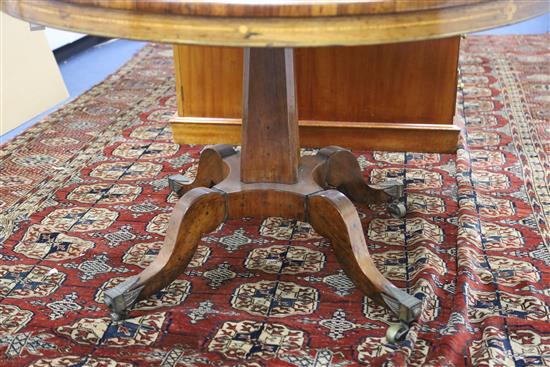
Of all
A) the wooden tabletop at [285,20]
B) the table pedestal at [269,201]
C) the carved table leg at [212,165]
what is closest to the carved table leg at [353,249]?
the table pedestal at [269,201]

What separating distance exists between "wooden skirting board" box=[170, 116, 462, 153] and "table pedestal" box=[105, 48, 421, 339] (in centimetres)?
88

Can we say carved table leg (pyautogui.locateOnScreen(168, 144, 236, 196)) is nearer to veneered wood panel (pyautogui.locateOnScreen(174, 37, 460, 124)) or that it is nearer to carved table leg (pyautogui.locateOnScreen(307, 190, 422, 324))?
carved table leg (pyautogui.locateOnScreen(307, 190, 422, 324))

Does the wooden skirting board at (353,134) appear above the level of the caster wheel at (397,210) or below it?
above

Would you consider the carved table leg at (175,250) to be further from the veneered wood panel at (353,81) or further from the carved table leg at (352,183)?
the veneered wood panel at (353,81)

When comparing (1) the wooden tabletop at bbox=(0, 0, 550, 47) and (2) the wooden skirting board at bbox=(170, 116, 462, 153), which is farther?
(2) the wooden skirting board at bbox=(170, 116, 462, 153)

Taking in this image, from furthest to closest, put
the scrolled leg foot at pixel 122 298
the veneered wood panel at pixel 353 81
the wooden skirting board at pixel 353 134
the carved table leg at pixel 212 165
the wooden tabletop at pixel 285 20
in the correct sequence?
1. the wooden skirting board at pixel 353 134
2. the veneered wood panel at pixel 353 81
3. the carved table leg at pixel 212 165
4. the scrolled leg foot at pixel 122 298
5. the wooden tabletop at pixel 285 20

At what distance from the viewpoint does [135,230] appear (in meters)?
2.29

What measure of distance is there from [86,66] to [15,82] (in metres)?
1.23

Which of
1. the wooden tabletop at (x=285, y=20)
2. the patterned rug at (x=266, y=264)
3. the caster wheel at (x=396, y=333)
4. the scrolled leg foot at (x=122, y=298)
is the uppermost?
the wooden tabletop at (x=285, y=20)

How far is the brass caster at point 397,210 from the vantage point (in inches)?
91.5

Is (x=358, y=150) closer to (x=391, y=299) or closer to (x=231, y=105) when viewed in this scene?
(x=231, y=105)

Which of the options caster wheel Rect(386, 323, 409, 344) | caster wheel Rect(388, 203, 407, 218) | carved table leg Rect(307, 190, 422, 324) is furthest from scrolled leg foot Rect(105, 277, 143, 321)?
caster wheel Rect(388, 203, 407, 218)

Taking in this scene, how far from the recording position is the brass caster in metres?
2.32

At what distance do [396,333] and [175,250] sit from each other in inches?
23.8
